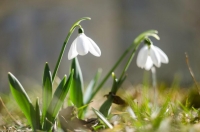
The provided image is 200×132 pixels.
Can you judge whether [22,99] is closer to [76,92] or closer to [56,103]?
[56,103]

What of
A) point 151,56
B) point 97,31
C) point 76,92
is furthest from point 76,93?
point 97,31

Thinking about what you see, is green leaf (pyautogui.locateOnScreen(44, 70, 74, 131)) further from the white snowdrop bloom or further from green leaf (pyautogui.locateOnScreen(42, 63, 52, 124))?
the white snowdrop bloom

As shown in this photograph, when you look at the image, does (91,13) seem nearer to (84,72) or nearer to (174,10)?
Answer: (84,72)

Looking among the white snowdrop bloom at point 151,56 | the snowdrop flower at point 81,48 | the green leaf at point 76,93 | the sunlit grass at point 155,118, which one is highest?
the snowdrop flower at point 81,48

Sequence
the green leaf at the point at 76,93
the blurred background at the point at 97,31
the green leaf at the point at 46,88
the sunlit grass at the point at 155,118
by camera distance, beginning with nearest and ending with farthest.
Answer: the sunlit grass at the point at 155,118 → the green leaf at the point at 46,88 → the green leaf at the point at 76,93 → the blurred background at the point at 97,31

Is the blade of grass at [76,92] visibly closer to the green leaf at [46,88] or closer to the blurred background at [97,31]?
the green leaf at [46,88]

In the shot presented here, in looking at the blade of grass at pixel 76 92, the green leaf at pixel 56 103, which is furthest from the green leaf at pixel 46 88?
the blade of grass at pixel 76 92

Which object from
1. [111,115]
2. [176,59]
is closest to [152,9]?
[176,59]

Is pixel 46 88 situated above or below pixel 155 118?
above

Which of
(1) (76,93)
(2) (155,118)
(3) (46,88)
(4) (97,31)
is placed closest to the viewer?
(2) (155,118)
